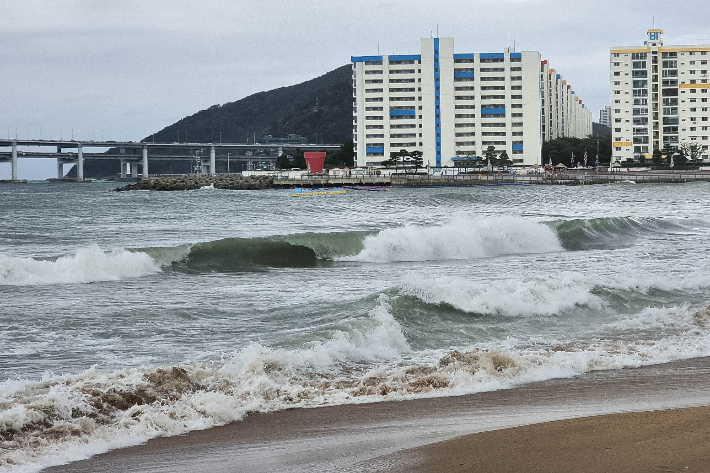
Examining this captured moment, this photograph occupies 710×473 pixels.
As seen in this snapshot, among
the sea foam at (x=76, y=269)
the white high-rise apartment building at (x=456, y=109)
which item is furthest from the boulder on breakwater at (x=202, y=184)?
the sea foam at (x=76, y=269)

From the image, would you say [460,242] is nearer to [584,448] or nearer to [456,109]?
[584,448]

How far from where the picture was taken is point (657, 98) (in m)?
115

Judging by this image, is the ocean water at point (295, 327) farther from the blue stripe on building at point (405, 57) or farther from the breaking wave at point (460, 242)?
the blue stripe on building at point (405, 57)

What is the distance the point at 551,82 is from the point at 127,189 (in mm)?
87624

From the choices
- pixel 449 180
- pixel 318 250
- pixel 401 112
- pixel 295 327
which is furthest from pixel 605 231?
pixel 401 112

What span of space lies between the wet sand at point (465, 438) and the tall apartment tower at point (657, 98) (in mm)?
115164

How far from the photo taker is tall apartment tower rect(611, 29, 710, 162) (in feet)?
372

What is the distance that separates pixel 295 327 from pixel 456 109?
378 feet

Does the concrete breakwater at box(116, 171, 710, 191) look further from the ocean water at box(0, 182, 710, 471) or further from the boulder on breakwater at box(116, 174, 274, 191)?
the ocean water at box(0, 182, 710, 471)

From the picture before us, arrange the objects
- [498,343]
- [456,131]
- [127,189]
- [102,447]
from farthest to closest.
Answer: [456,131]
[127,189]
[498,343]
[102,447]

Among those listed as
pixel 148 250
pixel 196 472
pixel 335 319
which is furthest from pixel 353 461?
pixel 148 250

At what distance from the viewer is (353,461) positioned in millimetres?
4512

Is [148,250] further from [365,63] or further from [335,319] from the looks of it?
[365,63]

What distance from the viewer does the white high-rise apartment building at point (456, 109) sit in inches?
4724
